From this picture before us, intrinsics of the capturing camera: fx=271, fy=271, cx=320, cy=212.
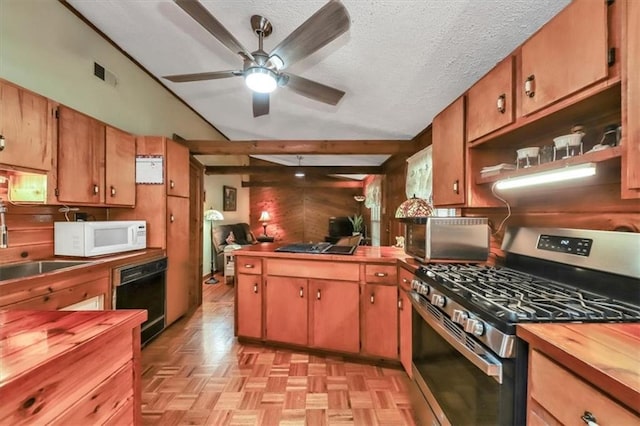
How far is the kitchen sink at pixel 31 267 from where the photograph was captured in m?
1.81

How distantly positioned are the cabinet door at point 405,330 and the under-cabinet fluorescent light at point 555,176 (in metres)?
1.02


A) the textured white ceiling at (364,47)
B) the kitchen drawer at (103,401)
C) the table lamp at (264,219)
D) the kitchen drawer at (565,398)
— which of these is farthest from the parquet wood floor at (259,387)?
the table lamp at (264,219)

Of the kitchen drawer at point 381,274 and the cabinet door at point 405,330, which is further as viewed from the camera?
the kitchen drawer at point 381,274

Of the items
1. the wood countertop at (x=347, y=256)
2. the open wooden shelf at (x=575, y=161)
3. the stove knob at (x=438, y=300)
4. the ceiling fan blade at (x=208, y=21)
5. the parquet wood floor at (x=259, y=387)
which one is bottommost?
the parquet wood floor at (x=259, y=387)

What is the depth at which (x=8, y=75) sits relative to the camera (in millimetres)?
1790

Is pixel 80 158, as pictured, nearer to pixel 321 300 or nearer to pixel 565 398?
pixel 321 300

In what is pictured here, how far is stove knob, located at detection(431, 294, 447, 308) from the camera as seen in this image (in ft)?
4.08

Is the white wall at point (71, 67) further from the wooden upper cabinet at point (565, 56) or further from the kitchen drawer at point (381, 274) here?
the wooden upper cabinet at point (565, 56)

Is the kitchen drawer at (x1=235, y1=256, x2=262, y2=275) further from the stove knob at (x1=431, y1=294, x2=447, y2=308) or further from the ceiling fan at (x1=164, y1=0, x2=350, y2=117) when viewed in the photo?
the stove knob at (x1=431, y1=294, x2=447, y2=308)

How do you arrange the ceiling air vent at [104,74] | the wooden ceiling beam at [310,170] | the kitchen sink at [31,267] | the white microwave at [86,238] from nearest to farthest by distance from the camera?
the kitchen sink at [31,267] < the white microwave at [86,238] < the ceiling air vent at [104,74] < the wooden ceiling beam at [310,170]

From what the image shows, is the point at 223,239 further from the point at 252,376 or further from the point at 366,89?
the point at 366,89

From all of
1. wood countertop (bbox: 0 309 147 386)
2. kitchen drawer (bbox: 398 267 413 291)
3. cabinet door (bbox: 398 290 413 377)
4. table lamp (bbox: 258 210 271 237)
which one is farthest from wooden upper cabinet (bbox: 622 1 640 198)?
table lamp (bbox: 258 210 271 237)

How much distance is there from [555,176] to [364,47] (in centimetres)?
152

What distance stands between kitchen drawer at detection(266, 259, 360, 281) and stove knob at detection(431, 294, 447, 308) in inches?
37.1
